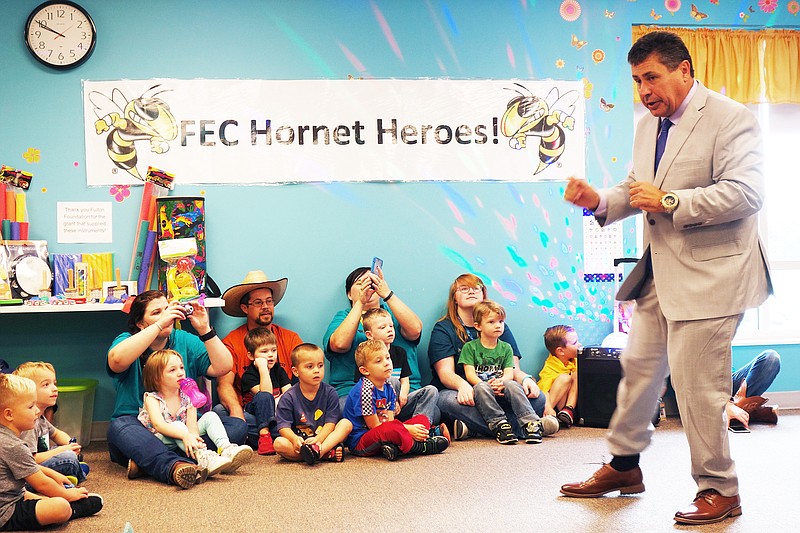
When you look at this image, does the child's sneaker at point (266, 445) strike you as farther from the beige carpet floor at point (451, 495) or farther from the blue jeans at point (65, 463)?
the blue jeans at point (65, 463)

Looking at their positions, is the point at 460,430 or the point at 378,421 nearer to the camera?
the point at 378,421

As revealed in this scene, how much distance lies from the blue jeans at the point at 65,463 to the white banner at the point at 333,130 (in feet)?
6.11

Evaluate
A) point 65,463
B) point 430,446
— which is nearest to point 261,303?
point 430,446

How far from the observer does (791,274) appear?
18.8ft

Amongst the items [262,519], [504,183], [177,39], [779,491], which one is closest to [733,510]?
[779,491]

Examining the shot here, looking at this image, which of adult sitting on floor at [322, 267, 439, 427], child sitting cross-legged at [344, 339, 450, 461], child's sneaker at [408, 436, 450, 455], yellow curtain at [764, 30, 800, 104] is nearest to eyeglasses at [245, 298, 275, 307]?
adult sitting on floor at [322, 267, 439, 427]

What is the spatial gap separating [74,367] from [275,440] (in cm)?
147

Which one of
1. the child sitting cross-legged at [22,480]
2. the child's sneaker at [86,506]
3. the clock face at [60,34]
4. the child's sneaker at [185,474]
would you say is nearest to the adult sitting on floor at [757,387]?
the child's sneaker at [185,474]

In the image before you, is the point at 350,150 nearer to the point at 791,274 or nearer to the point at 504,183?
the point at 504,183

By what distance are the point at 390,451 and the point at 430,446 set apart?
234 millimetres

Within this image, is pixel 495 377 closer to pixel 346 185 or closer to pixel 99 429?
pixel 346 185

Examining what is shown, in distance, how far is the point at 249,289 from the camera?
185 inches

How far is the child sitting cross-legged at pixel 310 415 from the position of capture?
4.01 metres

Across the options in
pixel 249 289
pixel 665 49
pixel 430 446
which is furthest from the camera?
pixel 249 289
